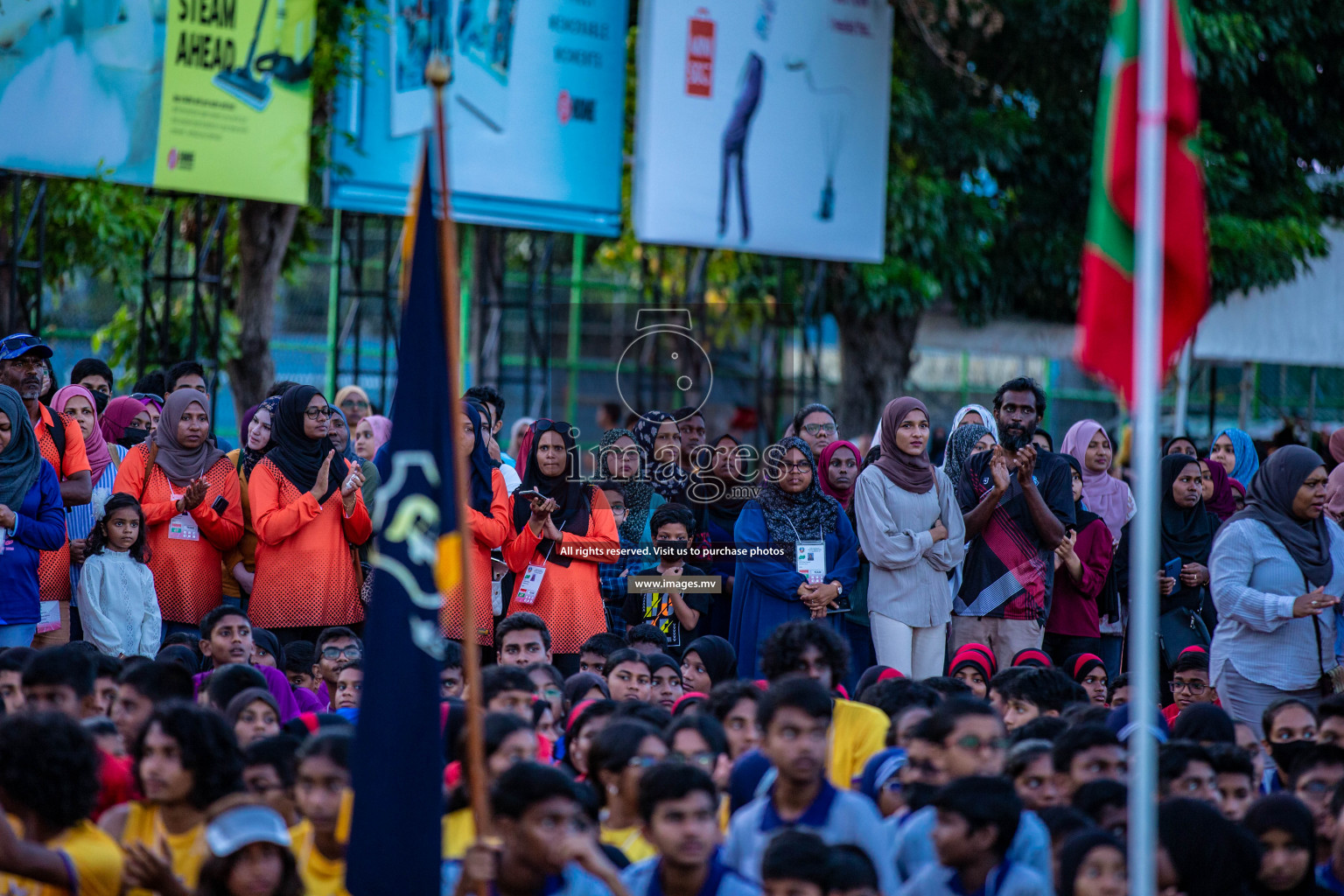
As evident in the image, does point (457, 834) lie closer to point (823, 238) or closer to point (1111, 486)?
point (1111, 486)

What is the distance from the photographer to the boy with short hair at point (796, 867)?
157 inches

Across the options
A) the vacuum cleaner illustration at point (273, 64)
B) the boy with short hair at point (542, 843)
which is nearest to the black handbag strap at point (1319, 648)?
the boy with short hair at point (542, 843)

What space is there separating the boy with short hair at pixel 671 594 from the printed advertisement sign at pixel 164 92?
4849 mm

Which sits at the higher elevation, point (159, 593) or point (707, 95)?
point (707, 95)

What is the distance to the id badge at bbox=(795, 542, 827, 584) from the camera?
7.55 metres

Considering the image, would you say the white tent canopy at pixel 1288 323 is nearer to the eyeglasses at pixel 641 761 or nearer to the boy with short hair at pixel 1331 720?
the boy with short hair at pixel 1331 720

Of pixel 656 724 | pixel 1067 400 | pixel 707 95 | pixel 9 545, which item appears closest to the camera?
pixel 656 724

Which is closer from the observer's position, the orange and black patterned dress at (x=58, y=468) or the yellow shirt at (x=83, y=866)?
the yellow shirt at (x=83, y=866)

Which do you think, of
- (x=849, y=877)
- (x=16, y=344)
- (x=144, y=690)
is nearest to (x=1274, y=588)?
(x=849, y=877)

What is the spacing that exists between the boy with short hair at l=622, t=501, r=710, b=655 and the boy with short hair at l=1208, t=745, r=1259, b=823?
123 inches

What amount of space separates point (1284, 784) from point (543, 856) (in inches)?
117

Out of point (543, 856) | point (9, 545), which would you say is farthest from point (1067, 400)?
point (543, 856)

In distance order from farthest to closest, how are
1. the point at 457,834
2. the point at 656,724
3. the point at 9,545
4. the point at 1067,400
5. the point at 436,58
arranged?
the point at 1067,400
the point at 9,545
the point at 656,724
the point at 457,834
the point at 436,58

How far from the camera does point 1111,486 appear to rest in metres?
8.99
